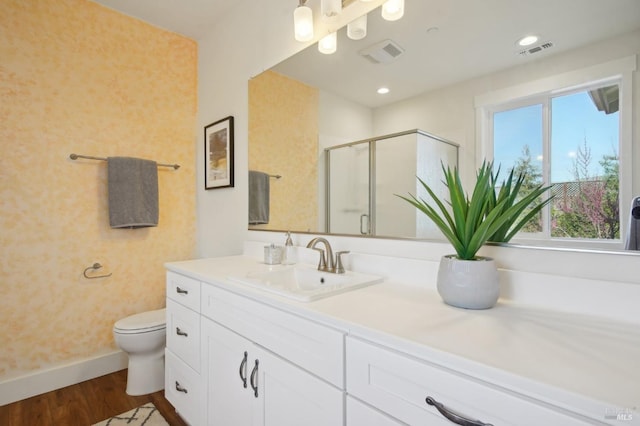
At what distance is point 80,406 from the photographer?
1.75 metres

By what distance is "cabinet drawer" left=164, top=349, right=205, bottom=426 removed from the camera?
1.39m

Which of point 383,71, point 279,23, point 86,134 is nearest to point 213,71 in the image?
point 279,23

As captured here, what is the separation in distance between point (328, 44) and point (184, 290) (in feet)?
4.65

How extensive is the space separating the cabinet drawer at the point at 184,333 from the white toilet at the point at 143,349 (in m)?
0.27

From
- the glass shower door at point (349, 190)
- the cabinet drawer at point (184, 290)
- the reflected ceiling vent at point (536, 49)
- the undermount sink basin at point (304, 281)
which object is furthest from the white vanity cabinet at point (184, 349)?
the reflected ceiling vent at point (536, 49)

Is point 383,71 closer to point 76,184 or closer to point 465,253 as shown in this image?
point 465,253

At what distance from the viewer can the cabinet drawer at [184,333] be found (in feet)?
4.64

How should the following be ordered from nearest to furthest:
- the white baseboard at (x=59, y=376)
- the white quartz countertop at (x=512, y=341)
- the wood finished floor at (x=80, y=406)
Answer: the white quartz countertop at (x=512, y=341)
the wood finished floor at (x=80, y=406)
the white baseboard at (x=59, y=376)

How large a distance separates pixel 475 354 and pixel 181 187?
95.9 inches

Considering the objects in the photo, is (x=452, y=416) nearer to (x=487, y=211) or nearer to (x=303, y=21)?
(x=487, y=211)

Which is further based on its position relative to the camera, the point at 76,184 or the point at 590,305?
the point at 76,184

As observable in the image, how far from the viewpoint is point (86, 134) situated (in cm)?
205

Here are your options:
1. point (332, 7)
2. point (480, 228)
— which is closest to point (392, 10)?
point (332, 7)

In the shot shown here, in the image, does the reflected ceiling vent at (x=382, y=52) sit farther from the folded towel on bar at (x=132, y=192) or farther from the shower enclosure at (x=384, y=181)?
the folded towel on bar at (x=132, y=192)
